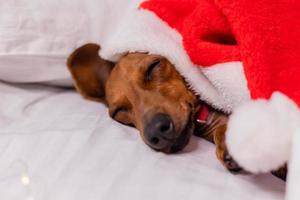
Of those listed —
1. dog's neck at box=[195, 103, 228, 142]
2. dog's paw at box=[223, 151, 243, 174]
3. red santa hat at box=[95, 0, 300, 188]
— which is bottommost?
dog's neck at box=[195, 103, 228, 142]

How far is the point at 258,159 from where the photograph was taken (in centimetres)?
73

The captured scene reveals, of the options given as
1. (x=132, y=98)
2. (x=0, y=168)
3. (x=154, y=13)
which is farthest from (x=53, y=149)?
(x=154, y=13)

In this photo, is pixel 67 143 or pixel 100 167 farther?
pixel 67 143

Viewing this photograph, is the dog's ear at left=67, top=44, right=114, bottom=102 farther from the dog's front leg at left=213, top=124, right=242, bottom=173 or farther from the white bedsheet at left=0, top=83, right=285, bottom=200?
the dog's front leg at left=213, top=124, right=242, bottom=173

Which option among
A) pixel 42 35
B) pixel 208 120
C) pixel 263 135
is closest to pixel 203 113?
pixel 208 120

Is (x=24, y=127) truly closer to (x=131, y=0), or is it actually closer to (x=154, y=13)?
(x=154, y=13)

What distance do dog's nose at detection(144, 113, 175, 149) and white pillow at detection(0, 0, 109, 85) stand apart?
1.65 feet

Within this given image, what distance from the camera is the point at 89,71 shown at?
1.54m

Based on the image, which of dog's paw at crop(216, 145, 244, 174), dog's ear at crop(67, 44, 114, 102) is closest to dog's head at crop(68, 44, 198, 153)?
dog's ear at crop(67, 44, 114, 102)

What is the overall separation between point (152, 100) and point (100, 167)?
0.29 m

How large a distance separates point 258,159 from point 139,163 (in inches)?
12.0

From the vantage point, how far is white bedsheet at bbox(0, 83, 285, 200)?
2.78ft

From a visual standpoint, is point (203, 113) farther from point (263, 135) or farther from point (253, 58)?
point (263, 135)

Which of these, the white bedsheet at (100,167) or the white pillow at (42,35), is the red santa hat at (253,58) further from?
the white pillow at (42,35)
